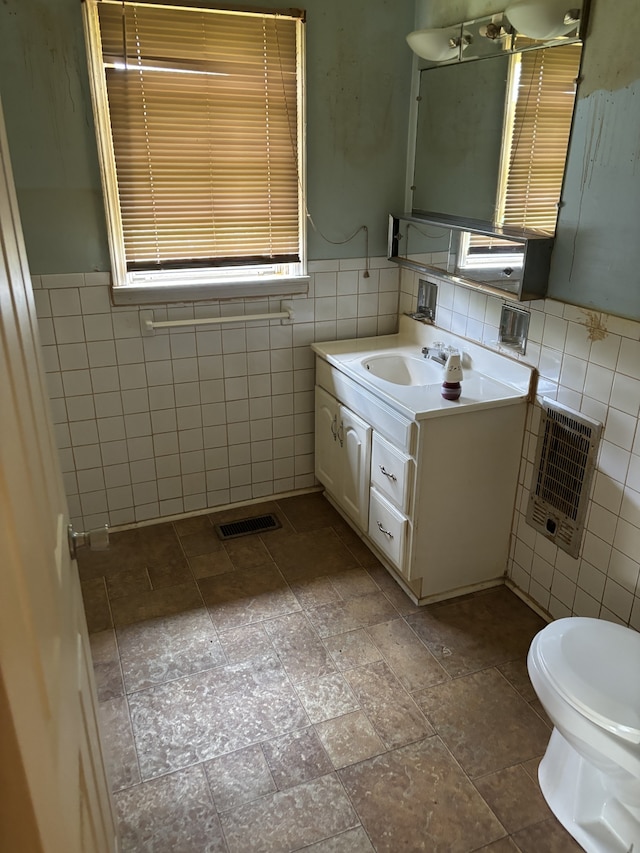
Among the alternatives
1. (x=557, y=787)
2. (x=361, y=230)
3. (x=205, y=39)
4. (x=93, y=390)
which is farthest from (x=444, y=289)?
(x=557, y=787)

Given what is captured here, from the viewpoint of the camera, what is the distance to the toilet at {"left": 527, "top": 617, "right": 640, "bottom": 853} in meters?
1.57

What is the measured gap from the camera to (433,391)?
257 centimetres

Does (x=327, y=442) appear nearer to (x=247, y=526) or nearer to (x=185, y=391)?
(x=247, y=526)

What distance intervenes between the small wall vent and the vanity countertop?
191 mm

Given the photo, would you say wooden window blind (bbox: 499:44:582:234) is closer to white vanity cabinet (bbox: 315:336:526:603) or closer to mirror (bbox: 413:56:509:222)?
mirror (bbox: 413:56:509:222)

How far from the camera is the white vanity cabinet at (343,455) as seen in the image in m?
2.84

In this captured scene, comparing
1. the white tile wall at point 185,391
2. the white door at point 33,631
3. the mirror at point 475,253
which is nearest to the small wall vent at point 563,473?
the mirror at point 475,253

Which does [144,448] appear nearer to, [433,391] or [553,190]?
[433,391]

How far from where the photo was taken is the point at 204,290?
2889 millimetres

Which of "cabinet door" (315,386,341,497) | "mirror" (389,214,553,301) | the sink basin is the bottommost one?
"cabinet door" (315,386,341,497)

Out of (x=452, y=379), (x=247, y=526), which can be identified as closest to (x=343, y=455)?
(x=247, y=526)

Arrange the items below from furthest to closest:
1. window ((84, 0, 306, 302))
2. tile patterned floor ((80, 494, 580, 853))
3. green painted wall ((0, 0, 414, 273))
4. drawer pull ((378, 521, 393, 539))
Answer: drawer pull ((378, 521, 393, 539)), window ((84, 0, 306, 302)), green painted wall ((0, 0, 414, 273)), tile patterned floor ((80, 494, 580, 853))

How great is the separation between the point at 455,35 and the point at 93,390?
2.13 metres

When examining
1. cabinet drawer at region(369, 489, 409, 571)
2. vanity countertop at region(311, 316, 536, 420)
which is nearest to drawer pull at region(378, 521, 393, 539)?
cabinet drawer at region(369, 489, 409, 571)
